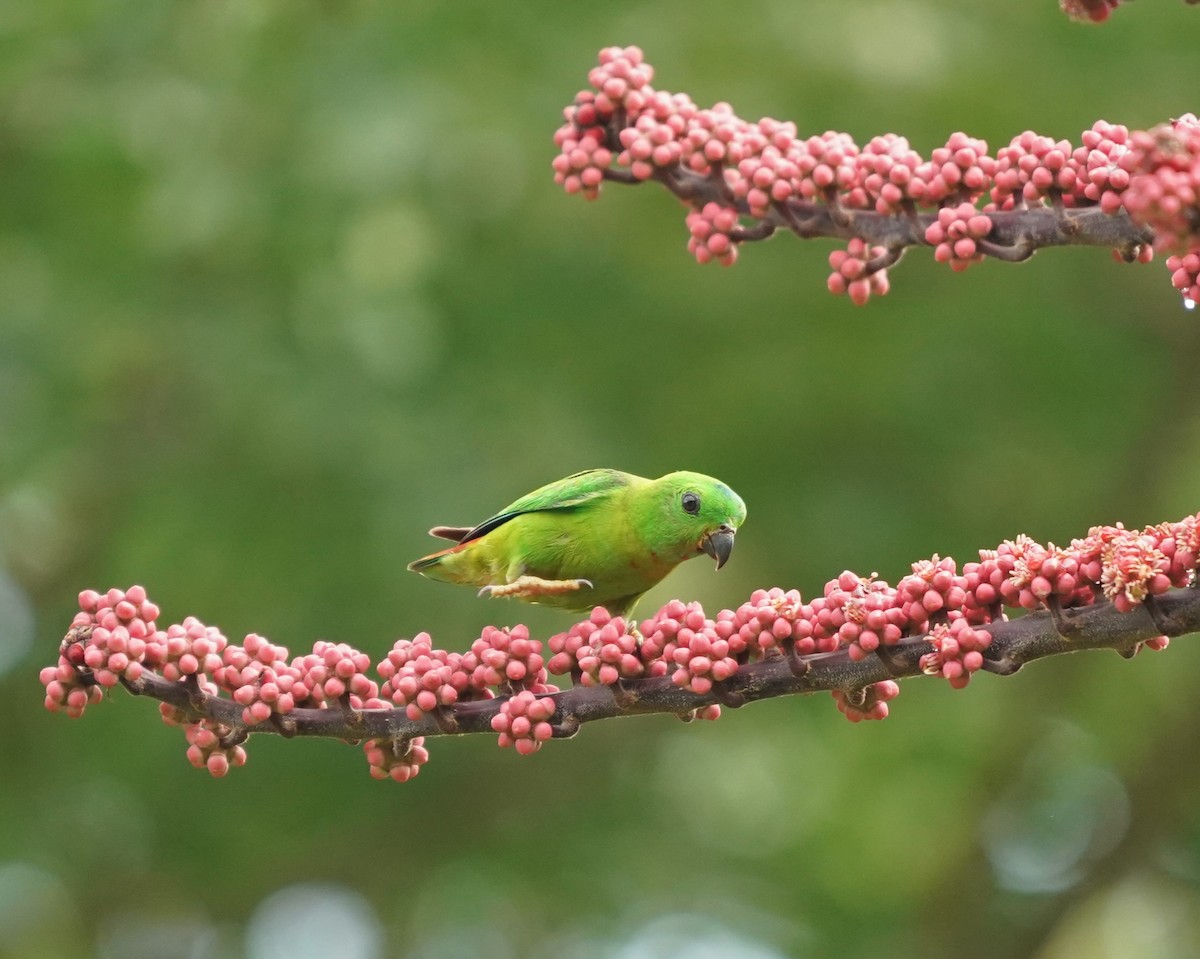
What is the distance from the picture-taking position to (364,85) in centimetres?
935

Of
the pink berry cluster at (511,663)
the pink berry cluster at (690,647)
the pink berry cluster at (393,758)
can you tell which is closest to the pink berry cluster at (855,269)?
the pink berry cluster at (690,647)

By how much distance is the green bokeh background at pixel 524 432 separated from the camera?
9.70 meters

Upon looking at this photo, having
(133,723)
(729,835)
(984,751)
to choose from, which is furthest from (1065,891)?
(133,723)

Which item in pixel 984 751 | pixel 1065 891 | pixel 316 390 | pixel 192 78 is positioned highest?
pixel 192 78

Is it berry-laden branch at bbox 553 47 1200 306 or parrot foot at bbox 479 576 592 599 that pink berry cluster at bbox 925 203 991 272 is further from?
parrot foot at bbox 479 576 592 599

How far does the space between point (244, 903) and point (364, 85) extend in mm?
5762

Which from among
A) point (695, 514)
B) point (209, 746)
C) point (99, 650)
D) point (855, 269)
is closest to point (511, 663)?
point (209, 746)

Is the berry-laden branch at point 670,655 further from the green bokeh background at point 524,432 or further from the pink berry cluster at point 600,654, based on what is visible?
the green bokeh background at point 524,432

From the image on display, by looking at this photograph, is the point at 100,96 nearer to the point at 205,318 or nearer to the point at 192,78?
the point at 192,78

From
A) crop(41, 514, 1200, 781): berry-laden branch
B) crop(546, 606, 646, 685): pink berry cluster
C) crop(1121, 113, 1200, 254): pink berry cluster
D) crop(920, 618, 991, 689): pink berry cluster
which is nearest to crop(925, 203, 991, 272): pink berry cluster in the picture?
crop(41, 514, 1200, 781): berry-laden branch

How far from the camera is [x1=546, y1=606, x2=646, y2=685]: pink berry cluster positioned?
3.34m

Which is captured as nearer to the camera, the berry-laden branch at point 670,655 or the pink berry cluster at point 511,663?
the berry-laden branch at point 670,655

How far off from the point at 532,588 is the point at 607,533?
0.57m

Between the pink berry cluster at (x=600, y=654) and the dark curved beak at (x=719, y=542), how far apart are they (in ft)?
6.21
